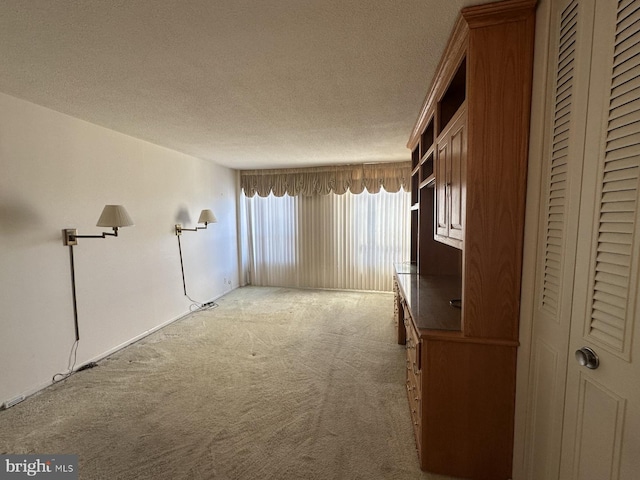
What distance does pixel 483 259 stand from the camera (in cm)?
136

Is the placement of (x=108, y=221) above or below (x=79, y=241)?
above

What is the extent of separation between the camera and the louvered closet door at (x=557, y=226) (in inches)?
38.8

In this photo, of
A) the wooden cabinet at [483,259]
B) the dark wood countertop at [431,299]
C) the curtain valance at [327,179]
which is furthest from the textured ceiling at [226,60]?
the curtain valance at [327,179]

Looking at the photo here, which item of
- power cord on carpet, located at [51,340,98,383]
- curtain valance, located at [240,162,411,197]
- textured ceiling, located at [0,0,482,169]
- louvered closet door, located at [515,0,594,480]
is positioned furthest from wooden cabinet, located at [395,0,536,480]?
curtain valance, located at [240,162,411,197]

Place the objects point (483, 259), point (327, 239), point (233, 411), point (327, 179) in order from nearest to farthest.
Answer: point (483, 259) → point (233, 411) → point (327, 179) → point (327, 239)

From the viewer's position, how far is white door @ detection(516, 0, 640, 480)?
81 centimetres

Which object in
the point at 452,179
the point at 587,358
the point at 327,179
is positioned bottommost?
the point at 587,358

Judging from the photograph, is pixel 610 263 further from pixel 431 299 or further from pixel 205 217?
pixel 205 217

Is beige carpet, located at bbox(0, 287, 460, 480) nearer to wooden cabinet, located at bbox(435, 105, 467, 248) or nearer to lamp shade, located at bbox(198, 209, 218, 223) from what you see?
wooden cabinet, located at bbox(435, 105, 467, 248)

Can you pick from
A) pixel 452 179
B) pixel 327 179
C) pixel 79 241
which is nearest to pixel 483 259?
pixel 452 179

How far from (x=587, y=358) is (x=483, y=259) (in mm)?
538

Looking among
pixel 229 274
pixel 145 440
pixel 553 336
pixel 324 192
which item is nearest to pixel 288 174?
pixel 324 192

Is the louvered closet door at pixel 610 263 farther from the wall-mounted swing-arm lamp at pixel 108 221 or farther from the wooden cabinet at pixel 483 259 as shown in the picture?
the wall-mounted swing-arm lamp at pixel 108 221

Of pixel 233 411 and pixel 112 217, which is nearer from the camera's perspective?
pixel 233 411
